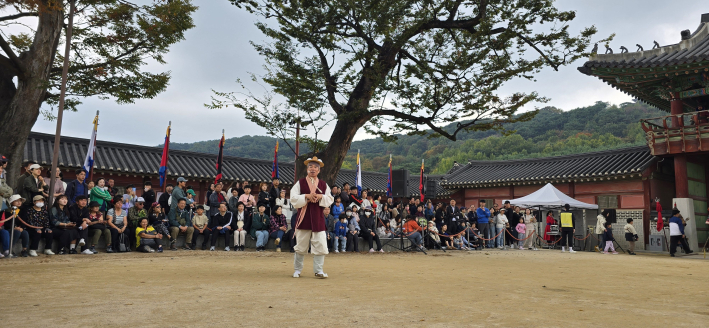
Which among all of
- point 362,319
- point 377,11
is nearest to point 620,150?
point 377,11

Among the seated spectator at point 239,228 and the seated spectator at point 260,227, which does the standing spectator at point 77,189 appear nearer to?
the seated spectator at point 239,228

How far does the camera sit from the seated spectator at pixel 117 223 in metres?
9.59

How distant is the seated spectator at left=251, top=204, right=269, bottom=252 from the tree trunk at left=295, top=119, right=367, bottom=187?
1472 millimetres

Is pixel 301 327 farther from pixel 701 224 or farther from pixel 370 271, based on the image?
pixel 701 224

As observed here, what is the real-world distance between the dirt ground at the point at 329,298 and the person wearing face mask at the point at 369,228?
524 cm

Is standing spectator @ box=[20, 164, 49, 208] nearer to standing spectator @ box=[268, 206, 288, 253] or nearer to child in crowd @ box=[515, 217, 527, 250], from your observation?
standing spectator @ box=[268, 206, 288, 253]

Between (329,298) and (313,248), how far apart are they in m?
1.98

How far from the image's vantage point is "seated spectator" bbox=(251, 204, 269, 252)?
37.2 ft

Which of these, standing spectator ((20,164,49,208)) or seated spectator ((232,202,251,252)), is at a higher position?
standing spectator ((20,164,49,208))

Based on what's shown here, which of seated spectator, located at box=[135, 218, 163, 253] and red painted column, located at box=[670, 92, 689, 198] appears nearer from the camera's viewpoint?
seated spectator, located at box=[135, 218, 163, 253]

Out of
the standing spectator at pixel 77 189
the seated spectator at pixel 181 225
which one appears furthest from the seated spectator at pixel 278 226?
the standing spectator at pixel 77 189

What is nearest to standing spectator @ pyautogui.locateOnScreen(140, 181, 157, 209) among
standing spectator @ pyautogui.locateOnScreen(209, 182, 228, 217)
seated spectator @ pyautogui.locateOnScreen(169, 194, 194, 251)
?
seated spectator @ pyautogui.locateOnScreen(169, 194, 194, 251)

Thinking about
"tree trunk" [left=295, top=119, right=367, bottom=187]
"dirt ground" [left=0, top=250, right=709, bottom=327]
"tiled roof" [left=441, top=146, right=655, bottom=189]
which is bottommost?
"dirt ground" [left=0, top=250, right=709, bottom=327]

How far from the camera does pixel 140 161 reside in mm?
19297
